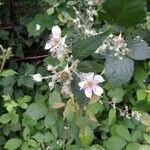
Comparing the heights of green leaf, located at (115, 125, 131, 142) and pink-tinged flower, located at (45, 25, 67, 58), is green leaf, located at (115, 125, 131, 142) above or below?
below

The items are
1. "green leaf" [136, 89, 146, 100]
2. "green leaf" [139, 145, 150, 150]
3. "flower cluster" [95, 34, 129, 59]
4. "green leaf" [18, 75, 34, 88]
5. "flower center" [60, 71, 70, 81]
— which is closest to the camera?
"flower center" [60, 71, 70, 81]

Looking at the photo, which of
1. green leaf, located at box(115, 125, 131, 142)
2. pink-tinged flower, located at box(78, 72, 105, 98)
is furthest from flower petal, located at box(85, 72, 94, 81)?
green leaf, located at box(115, 125, 131, 142)

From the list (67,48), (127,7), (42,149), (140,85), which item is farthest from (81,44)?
(42,149)

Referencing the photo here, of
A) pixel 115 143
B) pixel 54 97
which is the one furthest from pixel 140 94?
pixel 54 97

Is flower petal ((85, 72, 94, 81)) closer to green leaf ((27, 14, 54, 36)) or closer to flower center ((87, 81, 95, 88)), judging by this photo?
flower center ((87, 81, 95, 88))

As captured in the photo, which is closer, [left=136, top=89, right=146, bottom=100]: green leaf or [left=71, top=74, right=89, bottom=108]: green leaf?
[left=71, top=74, right=89, bottom=108]: green leaf

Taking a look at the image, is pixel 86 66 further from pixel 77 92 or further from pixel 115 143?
pixel 115 143

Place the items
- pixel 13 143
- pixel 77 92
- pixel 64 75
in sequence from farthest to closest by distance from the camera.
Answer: pixel 13 143, pixel 77 92, pixel 64 75

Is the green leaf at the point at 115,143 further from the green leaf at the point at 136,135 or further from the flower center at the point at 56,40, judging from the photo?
the flower center at the point at 56,40
